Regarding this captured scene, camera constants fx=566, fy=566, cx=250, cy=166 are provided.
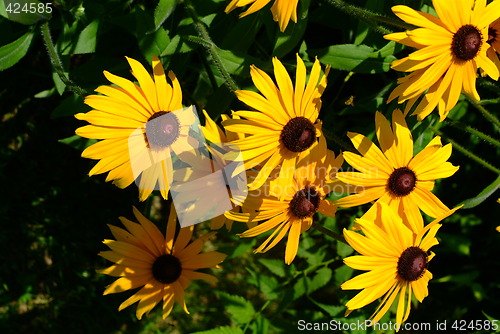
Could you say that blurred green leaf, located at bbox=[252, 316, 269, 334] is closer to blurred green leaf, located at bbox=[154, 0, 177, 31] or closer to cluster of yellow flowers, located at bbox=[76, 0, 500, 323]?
cluster of yellow flowers, located at bbox=[76, 0, 500, 323]

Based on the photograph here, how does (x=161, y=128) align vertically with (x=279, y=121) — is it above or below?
below

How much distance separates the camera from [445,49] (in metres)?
1.54

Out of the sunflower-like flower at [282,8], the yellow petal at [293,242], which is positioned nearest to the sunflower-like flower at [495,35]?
the sunflower-like flower at [282,8]

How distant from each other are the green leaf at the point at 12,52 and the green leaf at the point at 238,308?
3.73ft

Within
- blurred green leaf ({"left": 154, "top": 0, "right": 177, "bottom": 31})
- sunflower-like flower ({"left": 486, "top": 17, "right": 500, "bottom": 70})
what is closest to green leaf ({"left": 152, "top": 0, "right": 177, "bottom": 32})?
blurred green leaf ({"left": 154, "top": 0, "right": 177, "bottom": 31})

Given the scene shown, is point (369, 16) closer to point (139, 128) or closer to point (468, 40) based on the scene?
point (468, 40)

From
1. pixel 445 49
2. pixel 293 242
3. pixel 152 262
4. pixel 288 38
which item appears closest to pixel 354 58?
pixel 288 38

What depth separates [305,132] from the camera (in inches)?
63.5

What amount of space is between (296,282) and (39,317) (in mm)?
1408

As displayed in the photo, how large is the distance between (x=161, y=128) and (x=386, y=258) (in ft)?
2.59

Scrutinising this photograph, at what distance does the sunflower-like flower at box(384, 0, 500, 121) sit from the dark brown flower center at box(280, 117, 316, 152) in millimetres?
270

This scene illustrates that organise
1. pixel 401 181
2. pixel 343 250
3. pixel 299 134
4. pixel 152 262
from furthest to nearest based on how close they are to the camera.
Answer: pixel 343 250, pixel 152 262, pixel 401 181, pixel 299 134

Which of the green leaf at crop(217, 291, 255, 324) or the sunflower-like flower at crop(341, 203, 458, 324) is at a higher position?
the sunflower-like flower at crop(341, 203, 458, 324)

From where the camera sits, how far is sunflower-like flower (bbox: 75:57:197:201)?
1619 millimetres
